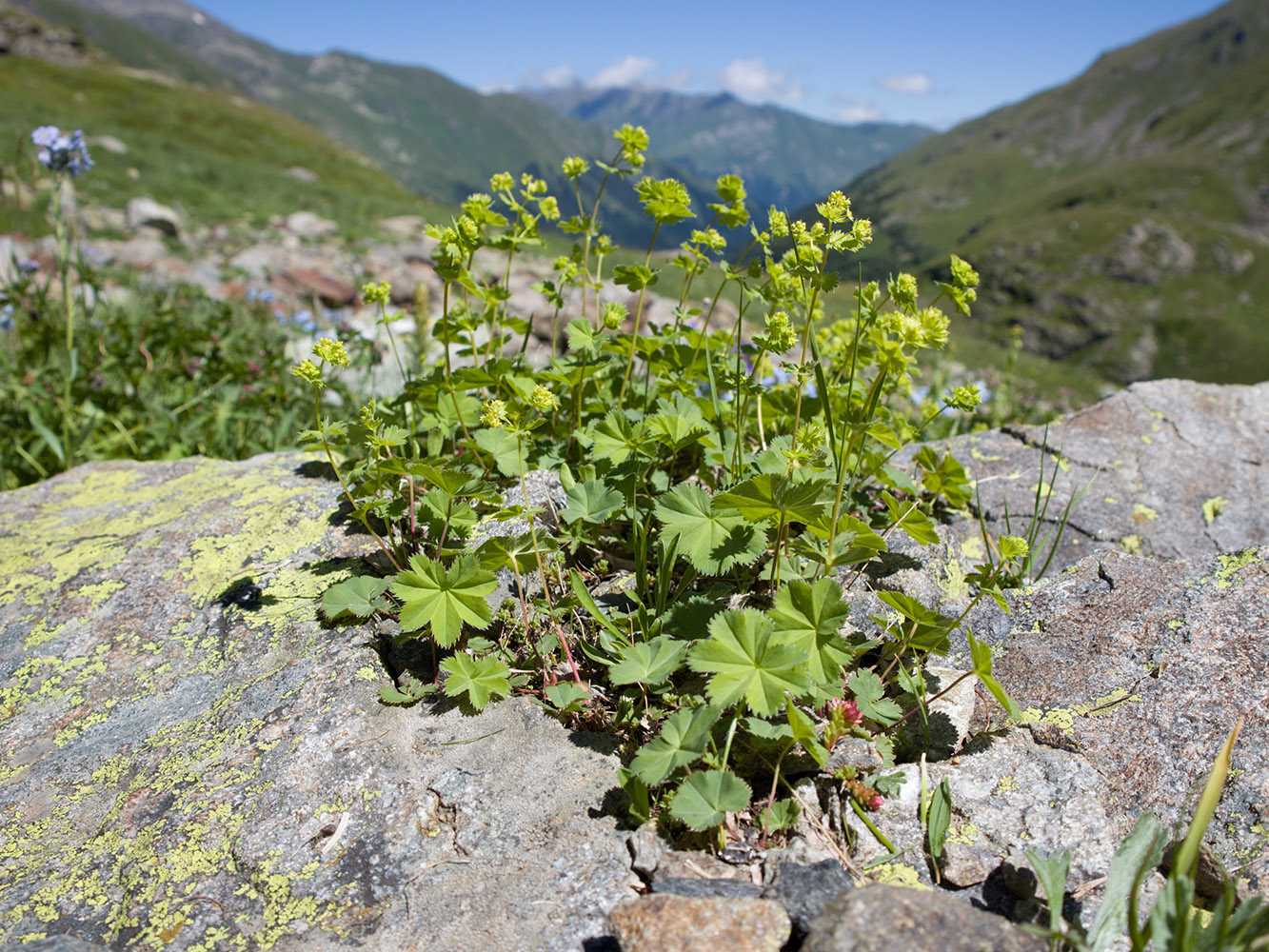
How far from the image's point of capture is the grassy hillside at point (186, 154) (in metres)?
26.4

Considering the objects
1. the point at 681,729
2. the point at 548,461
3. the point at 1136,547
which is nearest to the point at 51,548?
the point at 548,461

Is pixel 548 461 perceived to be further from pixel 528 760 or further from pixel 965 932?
pixel 965 932

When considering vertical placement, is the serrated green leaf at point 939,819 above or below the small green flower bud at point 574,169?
below

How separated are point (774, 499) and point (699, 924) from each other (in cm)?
110

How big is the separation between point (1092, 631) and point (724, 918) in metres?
1.62

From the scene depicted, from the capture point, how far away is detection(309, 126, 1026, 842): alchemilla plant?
6.49 feet

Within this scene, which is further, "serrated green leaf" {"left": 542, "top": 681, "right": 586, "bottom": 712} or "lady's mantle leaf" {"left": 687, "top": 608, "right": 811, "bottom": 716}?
"serrated green leaf" {"left": 542, "top": 681, "right": 586, "bottom": 712}

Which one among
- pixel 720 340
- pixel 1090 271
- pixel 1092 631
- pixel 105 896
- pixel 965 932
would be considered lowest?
pixel 105 896

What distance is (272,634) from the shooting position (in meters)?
2.50

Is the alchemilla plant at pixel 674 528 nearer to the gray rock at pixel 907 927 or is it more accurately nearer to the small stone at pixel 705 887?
the small stone at pixel 705 887

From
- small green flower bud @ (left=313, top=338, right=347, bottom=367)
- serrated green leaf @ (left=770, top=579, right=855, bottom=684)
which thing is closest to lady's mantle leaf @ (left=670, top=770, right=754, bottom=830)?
serrated green leaf @ (left=770, top=579, right=855, bottom=684)

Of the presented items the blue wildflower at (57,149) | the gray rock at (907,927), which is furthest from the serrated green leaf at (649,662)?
the blue wildflower at (57,149)

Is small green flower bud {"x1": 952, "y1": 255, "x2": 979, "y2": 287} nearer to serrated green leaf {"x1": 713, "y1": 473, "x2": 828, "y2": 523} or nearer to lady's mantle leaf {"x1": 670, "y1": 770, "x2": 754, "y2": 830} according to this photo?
serrated green leaf {"x1": 713, "y1": 473, "x2": 828, "y2": 523}

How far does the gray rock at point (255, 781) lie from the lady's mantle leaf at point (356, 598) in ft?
0.40
